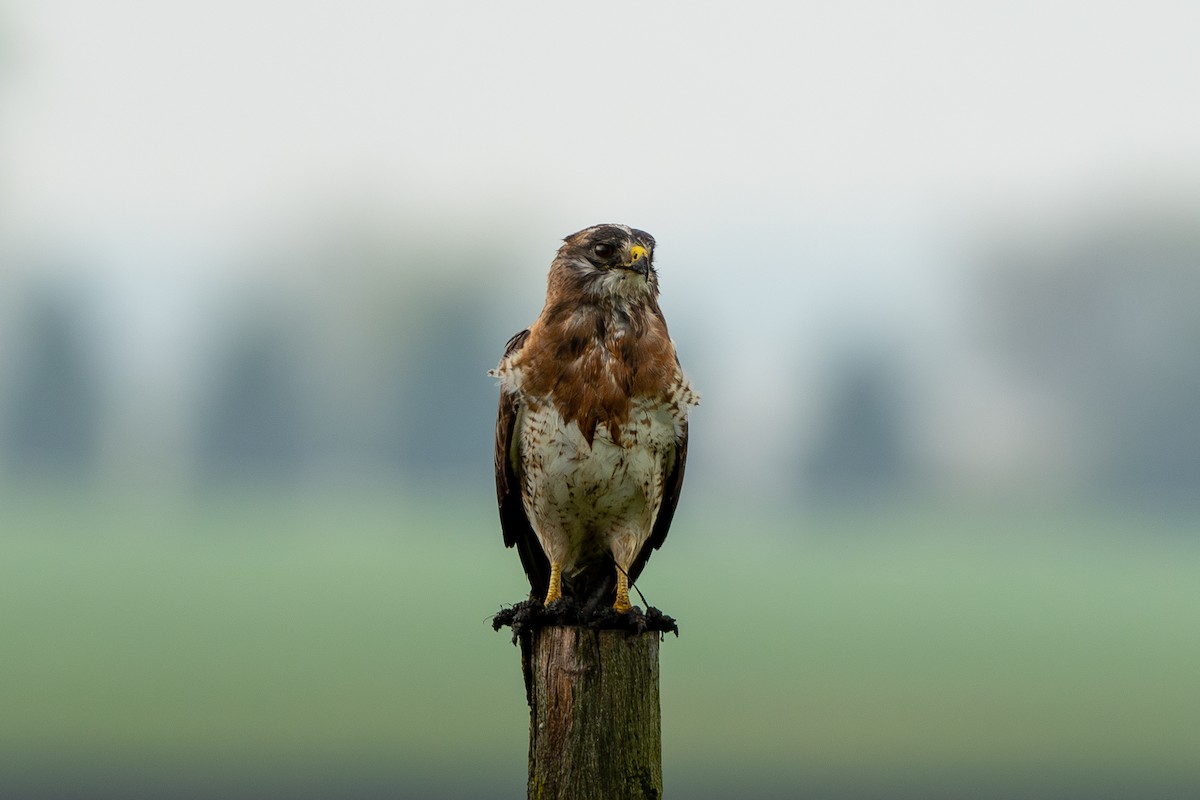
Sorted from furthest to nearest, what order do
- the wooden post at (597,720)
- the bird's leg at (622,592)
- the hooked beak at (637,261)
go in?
the bird's leg at (622,592) → the hooked beak at (637,261) → the wooden post at (597,720)

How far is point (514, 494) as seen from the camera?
5.46 m

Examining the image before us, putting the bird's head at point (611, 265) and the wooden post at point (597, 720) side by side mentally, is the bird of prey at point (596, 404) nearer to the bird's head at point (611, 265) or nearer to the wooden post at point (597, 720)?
the bird's head at point (611, 265)

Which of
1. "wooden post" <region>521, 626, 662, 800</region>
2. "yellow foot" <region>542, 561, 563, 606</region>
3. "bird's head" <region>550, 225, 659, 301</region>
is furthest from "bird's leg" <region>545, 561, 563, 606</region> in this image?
"bird's head" <region>550, 225, 659, 301</region>

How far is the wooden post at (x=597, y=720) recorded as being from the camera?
14.1 ft

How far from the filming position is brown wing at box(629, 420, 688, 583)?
5277 mm

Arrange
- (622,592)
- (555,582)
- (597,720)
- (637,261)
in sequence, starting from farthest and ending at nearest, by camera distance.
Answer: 1. (555,582)
2. (622,592)
3. (637,261)
4. (597,720)

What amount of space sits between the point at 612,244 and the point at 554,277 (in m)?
0.36

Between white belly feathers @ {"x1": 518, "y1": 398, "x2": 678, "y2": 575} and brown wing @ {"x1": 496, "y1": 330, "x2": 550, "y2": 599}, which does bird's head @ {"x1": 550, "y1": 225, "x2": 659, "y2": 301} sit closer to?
brown wing @ {"x1": 496, "y1": 330, "x2": 550, "y2": 599}

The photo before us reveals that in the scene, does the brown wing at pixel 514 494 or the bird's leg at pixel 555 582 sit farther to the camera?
the bird's leg at pixel 555 582

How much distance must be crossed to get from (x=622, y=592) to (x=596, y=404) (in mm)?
885

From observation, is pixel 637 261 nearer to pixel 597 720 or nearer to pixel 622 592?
pixel 622 592

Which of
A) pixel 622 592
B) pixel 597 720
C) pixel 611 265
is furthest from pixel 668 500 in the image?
pixel 597 720

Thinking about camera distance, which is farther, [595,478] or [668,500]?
[668,500]

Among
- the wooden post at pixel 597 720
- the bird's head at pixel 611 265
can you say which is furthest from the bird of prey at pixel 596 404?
the wooden post at pixel 597 720
